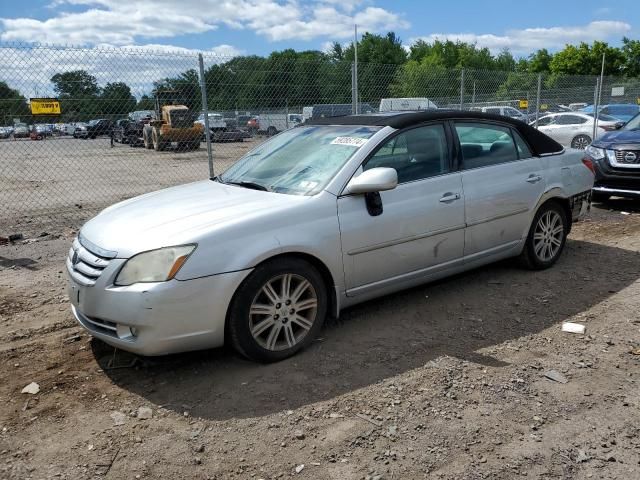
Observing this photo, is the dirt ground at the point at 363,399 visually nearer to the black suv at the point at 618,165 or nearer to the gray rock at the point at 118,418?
the gray rock at the point at 118,418

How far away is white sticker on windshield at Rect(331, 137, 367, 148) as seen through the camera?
4.22m

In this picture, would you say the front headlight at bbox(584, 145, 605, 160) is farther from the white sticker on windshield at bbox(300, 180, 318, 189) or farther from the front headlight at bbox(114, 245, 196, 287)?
the front headlight at bbox(114, 245, 196, 287)

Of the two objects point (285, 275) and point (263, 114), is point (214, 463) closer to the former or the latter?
point (285, 275)

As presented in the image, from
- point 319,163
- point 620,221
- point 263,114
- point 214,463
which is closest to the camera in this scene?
point 214,463

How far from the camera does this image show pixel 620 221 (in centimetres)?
783

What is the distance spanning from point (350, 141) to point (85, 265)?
2.09m

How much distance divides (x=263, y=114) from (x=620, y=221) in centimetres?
977

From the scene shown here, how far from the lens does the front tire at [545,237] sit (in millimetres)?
5328

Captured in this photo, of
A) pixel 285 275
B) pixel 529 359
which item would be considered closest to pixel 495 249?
pixel 529 359

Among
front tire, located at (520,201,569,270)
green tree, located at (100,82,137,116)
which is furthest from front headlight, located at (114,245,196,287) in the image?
green tree, located at (100,82,137,116)

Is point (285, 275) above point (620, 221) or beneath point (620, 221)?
above

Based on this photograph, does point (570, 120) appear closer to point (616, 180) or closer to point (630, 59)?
point (616, 180)

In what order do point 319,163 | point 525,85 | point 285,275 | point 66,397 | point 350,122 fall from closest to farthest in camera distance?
point 66,397 → point 285,275 → point 319,163 → point 350,122 → point 525,85

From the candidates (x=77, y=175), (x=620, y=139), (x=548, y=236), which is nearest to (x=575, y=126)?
(x=620, y=139)
